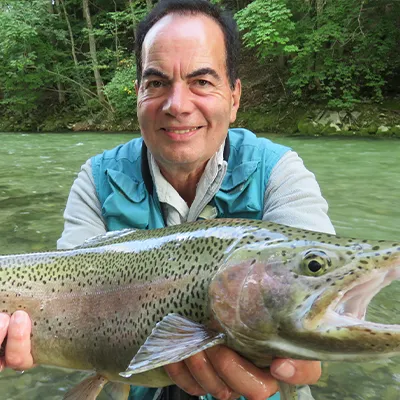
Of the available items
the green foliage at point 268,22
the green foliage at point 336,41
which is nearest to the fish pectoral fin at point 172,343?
the green foliage at point 336,41

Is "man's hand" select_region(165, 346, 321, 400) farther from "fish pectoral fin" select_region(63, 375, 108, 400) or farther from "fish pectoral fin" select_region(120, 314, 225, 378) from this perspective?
"fish pectoral fin" select_region(63, 375, 108, 400)

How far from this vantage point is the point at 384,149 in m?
10.7

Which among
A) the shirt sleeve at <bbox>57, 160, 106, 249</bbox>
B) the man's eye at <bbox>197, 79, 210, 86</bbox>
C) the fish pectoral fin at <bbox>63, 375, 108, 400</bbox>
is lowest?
the fish pectoral fin at <bbox>63, 375, 108, 400</bbox>

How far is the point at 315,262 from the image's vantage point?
4.60 ft

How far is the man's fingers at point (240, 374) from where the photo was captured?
151 cm

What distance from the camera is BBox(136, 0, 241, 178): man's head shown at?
7.16 ft

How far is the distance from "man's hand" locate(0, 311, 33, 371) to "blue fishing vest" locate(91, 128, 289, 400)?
2.32 ft

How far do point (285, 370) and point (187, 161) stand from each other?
1.19m

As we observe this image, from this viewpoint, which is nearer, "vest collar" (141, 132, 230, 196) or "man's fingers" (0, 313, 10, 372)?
"man's fingers" (0, 313, 10, 372)

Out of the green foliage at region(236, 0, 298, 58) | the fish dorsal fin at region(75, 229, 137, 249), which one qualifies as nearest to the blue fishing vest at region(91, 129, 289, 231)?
the fish dorsal fin at region(75, 229, 137, 249)

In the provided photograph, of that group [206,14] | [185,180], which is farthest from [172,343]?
[206,14]

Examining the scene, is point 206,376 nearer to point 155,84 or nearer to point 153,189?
point 153,189

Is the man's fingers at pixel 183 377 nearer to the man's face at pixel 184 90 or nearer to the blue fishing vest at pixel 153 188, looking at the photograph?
the blue fishing vest at pixel 153 188

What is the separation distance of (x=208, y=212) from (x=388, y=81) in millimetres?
15124
